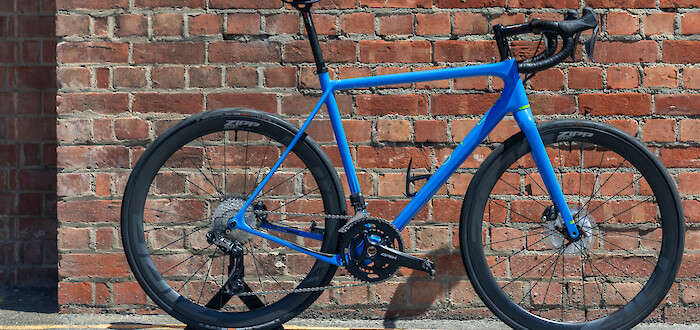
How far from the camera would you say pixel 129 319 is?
2762 millimetres

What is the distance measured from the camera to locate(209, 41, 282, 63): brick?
107 inches

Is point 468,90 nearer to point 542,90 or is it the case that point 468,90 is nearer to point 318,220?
point 542,90

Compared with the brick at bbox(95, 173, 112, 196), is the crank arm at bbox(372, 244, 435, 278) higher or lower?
lower

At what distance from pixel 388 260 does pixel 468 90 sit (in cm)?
80

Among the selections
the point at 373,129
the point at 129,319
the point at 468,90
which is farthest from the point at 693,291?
the point at 129,319

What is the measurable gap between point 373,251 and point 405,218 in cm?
17

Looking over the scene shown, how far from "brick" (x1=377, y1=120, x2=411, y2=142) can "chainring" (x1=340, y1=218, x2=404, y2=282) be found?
49cm

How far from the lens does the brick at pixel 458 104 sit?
107 inches

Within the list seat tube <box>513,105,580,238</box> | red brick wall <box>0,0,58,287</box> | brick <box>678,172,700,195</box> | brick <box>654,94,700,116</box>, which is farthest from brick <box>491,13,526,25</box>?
red brick wall <box>0,0,58,287</box>

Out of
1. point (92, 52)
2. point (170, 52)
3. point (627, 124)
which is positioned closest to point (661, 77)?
point (627, 124)

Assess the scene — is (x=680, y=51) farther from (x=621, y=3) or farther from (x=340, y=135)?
(x=340, y=135)

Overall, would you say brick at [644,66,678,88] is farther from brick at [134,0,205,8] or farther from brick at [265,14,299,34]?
brick at [134,0,205,8]

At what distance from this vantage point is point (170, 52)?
273cm

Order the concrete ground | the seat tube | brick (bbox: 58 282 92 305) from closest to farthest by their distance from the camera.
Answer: the seat tube → the concrete ground → brick (bbox: 58 282 92 305)
